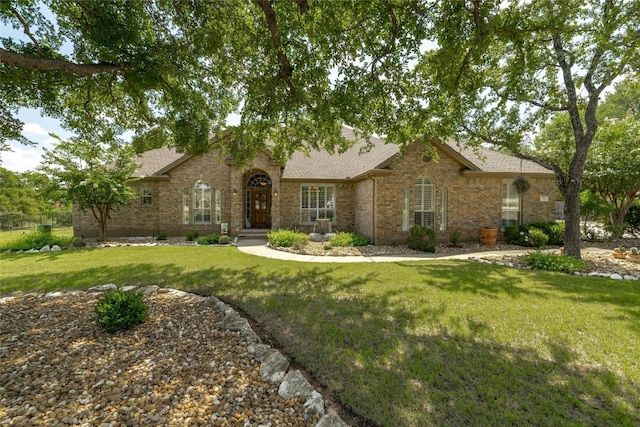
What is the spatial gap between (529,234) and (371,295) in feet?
35.8

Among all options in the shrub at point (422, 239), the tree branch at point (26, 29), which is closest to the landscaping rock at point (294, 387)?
the tree branch at point (26, 29)

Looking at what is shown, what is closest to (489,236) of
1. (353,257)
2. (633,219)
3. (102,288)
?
(353,257)

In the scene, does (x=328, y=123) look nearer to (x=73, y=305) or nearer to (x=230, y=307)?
(x=230, y=307)

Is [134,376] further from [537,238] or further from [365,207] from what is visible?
[537,238]

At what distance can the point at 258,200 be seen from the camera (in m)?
17.5

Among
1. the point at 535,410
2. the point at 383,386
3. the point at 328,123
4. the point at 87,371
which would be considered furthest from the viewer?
the point at 328,123

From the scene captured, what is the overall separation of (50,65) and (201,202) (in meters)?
10.9

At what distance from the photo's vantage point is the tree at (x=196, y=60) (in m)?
6.24

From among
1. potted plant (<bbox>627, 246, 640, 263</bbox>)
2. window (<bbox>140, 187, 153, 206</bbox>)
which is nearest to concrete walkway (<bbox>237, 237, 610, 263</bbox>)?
potted plant (<bbox>627, 246, 640, 263</bbox>)

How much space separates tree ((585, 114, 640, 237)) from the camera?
44.4 feet

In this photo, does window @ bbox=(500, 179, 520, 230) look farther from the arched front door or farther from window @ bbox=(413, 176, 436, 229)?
the arched front door

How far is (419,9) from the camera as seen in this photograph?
6062 millimetres

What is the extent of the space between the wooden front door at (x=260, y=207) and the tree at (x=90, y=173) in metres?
6.40

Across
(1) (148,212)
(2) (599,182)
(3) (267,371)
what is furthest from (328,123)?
(2) (599,182)
